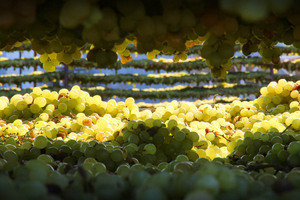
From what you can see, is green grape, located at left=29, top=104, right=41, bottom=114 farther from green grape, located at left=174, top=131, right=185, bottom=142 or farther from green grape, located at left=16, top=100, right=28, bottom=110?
green grape, located at left=174, top=131, right=185, bottom=142

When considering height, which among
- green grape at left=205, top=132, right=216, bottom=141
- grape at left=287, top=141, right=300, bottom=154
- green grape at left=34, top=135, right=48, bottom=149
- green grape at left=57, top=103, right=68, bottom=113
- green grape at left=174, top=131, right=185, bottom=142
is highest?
green grape at left=57, top=103, right=68, bottom=113

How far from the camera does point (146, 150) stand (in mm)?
1067

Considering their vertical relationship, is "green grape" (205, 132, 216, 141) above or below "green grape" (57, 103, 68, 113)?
below

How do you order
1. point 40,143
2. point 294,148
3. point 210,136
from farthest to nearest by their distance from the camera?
point 210,136
point 40,143
point 294,148

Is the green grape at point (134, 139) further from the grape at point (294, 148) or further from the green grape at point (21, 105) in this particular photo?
the green grape at point (21, 105)

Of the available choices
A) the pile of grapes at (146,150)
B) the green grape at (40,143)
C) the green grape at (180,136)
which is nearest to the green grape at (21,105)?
the pile of grapes at (146,150)

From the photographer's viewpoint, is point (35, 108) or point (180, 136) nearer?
point (180, 136)

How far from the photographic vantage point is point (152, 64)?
6.66m

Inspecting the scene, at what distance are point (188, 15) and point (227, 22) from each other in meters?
0.07

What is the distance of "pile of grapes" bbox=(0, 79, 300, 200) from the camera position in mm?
428

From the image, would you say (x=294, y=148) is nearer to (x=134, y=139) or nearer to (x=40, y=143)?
(x=134, y=139)

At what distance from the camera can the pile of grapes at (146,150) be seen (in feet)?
1.41

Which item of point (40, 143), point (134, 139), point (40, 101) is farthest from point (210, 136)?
point (40, 101)

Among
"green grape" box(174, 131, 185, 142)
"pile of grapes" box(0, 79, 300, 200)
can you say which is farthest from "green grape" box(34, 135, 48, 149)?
"green grape" box(174, 131, 185, 142)
